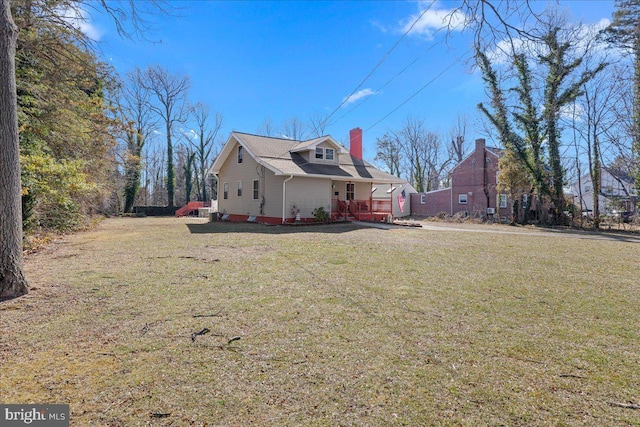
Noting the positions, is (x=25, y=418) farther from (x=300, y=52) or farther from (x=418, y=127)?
(x=418, y=127)

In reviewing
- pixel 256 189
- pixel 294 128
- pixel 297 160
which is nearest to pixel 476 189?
pixel 297 160

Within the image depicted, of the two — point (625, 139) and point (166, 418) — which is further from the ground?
point (625, 139)

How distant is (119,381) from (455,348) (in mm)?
2833

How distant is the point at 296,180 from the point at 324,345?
13.0 metres

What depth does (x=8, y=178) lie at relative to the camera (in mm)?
4227

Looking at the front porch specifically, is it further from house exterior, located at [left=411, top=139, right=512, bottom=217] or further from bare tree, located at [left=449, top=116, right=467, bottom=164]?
bare tree, located at [left=449, top=116, right=467, bottom=164]

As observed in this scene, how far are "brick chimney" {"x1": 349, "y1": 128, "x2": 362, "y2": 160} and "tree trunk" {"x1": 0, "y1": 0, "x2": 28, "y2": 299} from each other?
17.7 m

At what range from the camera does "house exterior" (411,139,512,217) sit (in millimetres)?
25641

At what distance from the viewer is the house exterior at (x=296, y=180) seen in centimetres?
1568

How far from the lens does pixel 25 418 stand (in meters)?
2.13

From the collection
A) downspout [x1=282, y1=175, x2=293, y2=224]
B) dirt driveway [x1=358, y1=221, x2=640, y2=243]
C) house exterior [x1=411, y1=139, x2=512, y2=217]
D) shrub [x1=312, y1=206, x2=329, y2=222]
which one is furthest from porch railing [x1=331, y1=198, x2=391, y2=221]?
house exterior [x1=411, y1=139, x2=512, y2=217]

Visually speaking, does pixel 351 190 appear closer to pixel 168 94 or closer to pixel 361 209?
pixel 361 209

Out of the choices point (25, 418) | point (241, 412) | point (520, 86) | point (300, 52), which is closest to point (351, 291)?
point (241, 412)

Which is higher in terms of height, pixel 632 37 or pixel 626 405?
pixel 632 37
